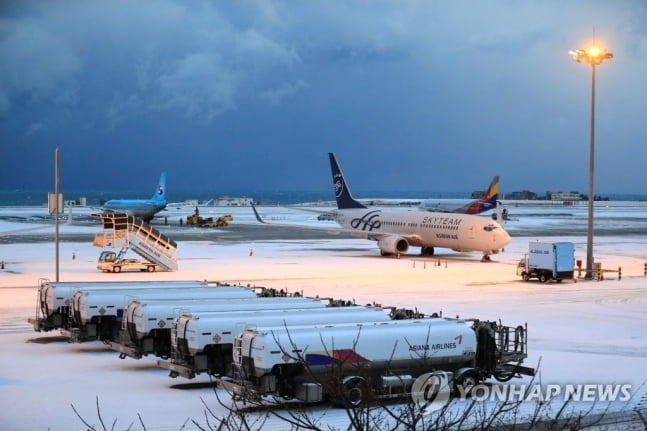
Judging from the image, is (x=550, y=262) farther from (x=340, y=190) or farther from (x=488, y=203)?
(x=488, y=203)

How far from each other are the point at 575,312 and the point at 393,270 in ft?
62.9

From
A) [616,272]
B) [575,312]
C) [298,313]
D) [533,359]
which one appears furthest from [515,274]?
[298,313]

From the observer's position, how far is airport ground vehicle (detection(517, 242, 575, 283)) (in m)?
48.5

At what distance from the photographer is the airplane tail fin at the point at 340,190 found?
78.1 m

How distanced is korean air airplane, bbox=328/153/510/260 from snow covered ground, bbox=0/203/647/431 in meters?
1.28

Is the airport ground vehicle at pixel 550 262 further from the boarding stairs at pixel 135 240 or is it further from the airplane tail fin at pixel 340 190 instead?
→ the airplane tail fin at pixel 340 190

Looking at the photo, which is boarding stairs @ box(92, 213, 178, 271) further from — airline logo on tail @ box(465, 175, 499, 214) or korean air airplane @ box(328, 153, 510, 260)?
airline logo on tail @ box(465, 175, 499, 214)

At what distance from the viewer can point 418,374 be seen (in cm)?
2131

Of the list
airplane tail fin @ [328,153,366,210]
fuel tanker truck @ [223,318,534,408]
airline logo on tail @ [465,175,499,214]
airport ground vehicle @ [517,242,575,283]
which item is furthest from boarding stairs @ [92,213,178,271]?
airline logo on tail @ [465,175,499,214]

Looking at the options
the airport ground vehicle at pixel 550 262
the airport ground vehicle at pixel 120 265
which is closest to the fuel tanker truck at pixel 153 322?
the airport ground vehicle at pixel 550 262

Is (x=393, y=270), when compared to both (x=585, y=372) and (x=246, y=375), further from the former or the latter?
(x=246, y=375)

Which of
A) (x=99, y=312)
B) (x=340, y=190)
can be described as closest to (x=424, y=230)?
(x=340, y=190)

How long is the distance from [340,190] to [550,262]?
32742 mm

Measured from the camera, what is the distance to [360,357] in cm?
2072
